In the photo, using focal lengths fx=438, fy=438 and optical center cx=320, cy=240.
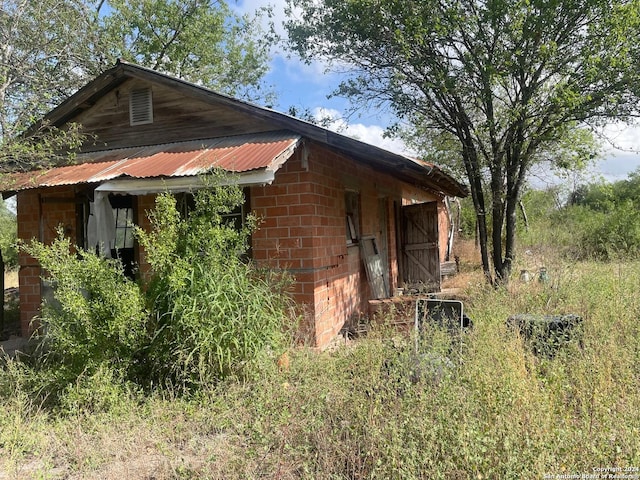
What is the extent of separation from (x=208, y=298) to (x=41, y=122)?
580 centimetres

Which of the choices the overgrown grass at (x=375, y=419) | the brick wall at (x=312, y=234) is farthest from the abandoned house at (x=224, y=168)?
the overgrown grass at (x=375, y=419)

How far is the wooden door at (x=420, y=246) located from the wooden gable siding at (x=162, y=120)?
5.35 m

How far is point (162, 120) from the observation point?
24.5ft

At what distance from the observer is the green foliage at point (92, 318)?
162 inches

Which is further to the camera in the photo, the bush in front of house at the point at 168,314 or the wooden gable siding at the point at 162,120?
the wooden gable siding at the point at 162,120

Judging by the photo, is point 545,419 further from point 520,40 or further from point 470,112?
point 470,112

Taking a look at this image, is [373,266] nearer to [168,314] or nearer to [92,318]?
[168,314]

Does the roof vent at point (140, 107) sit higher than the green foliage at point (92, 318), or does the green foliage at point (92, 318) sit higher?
the roof vent at point (140, 107)

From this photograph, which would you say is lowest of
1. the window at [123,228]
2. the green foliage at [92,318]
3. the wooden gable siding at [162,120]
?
the green foliage at [92,318]

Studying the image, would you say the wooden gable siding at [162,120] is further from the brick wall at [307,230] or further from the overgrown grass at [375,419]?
the overgrown grass at [375,419]

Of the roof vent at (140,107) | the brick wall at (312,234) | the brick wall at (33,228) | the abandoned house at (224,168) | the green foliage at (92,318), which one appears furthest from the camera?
the brick wall at (33,228)

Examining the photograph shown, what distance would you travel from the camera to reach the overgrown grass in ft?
8.57

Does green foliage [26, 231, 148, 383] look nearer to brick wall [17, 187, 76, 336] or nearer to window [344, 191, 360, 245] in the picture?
brick wall [17, 187, 76, 336]

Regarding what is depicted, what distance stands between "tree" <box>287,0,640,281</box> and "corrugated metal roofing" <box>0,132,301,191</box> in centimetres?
347
